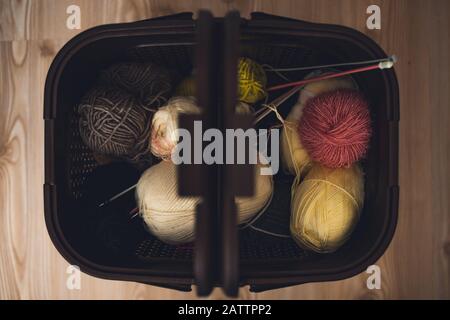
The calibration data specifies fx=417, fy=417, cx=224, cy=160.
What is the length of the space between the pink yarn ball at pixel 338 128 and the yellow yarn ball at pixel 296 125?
2cm

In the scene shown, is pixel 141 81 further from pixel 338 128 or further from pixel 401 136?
pixel 401 136

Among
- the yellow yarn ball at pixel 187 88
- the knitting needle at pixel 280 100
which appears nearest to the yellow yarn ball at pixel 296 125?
the knitting needle at pixel 280 100

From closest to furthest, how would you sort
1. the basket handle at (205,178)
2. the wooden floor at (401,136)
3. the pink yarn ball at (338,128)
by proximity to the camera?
the basket handle at (205,178)
the pink yarn ball at (338,128)
the wooden floor at (401,136)

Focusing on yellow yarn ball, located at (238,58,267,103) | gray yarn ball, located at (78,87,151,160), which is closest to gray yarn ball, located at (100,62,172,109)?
gray yarn ball, located at (78,87,151,160)

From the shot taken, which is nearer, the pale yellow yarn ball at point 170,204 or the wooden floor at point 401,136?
the pale yellow yarn ball at point 170,204

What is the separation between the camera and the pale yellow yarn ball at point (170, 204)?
2.13 ft

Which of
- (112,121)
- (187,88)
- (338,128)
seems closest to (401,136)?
(338,128)

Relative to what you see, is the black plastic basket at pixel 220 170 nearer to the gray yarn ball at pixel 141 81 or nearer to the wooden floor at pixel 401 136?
the gray yarn ball at pixel 141 81

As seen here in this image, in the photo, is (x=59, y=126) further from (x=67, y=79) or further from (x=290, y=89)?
(x=290, y=89)

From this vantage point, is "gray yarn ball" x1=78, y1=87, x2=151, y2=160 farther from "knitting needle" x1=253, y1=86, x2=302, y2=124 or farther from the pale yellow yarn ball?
"knitting needle" x1=253, y1=86, x2=302, y2=124

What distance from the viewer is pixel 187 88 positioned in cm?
71

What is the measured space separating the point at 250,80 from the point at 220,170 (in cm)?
18

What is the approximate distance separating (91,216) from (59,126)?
0.55 feet

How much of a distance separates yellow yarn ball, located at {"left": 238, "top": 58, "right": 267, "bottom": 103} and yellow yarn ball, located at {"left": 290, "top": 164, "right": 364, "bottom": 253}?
158 millimetres
